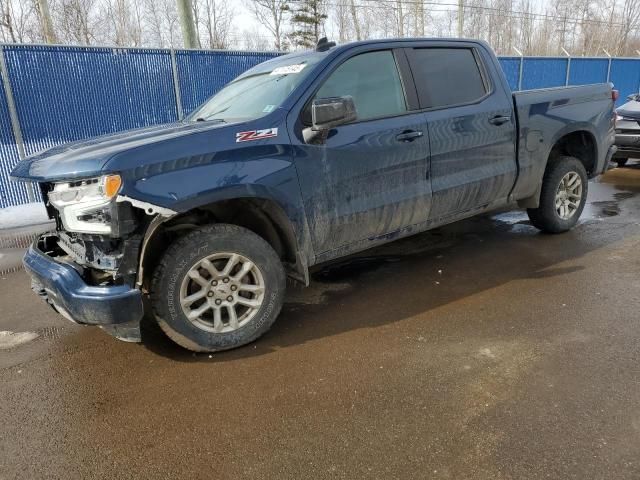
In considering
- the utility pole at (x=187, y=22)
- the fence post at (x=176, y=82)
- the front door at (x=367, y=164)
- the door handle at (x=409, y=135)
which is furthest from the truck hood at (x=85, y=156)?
the utility pole at (x=187, y=22)

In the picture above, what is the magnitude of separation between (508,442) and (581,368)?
2.87 feet

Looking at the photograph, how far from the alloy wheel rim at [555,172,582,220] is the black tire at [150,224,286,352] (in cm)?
348

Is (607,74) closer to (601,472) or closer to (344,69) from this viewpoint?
(344,69)

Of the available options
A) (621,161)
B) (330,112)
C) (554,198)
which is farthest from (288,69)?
(621,161)

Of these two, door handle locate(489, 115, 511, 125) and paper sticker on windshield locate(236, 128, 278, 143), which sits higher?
paper sticker on windshield locate(236, 128, 278, 143)

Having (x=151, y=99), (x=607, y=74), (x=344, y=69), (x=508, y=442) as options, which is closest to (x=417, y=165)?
(x=344, y=69)

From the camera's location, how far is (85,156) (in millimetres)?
2773

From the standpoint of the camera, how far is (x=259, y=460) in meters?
2.20

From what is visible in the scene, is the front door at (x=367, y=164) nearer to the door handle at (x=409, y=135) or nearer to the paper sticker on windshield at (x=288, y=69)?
the door handle at (x=409, y=135)

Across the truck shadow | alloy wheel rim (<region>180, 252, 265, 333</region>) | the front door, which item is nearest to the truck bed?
the truck shadow

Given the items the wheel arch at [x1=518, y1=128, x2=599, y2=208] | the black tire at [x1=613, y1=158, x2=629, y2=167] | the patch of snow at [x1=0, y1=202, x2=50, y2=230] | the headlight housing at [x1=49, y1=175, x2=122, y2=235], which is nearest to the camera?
the headlight housing at [x1=49, y1=175, x2=122, y2=235]

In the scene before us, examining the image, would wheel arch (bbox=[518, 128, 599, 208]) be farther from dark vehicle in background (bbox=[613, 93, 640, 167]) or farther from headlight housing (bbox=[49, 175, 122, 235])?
headlight housing (bbox=[49, 175, 122, 235])

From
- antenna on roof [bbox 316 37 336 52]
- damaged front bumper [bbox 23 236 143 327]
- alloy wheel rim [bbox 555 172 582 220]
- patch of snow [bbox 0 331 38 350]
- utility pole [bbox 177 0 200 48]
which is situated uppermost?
utility pole [bbox 177 0 200 48]

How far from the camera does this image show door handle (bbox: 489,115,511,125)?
4.25 meters
